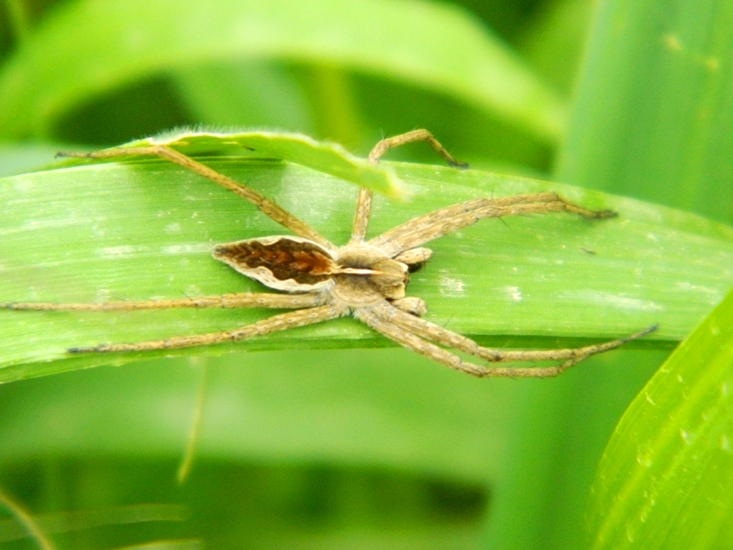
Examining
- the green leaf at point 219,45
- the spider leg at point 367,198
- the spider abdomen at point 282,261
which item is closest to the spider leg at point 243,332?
the spider abdomen at point 282,261

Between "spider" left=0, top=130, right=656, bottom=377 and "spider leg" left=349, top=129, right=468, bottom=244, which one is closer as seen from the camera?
"spider" left=0, top=130, right=656, bottom=377

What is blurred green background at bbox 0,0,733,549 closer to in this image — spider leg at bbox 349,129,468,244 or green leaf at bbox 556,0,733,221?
green leaf at bbox 556,0,733,221

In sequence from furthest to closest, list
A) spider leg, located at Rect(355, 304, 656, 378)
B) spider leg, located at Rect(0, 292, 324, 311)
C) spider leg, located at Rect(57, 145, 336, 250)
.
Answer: spider leg, located at Rect(355, 304, 656, 378), spider leg, located at Rect(57, 145, 336, 250), spider leg, located at Rect(0, 292, 324, 311)

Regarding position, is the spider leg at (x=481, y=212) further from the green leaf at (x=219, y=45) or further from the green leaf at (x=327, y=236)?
the green leaf at (x=219, y=45)

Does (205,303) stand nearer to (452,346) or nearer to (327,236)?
(327,236)

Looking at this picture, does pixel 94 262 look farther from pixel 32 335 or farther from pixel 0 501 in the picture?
pixel 0 501

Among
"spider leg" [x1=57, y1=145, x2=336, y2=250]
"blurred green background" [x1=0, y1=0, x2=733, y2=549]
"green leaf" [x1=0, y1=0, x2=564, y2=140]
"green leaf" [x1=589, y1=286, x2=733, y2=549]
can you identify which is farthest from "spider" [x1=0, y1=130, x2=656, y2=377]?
"green leaf" [x1=0, y1=0, x2=564, y2=140]
